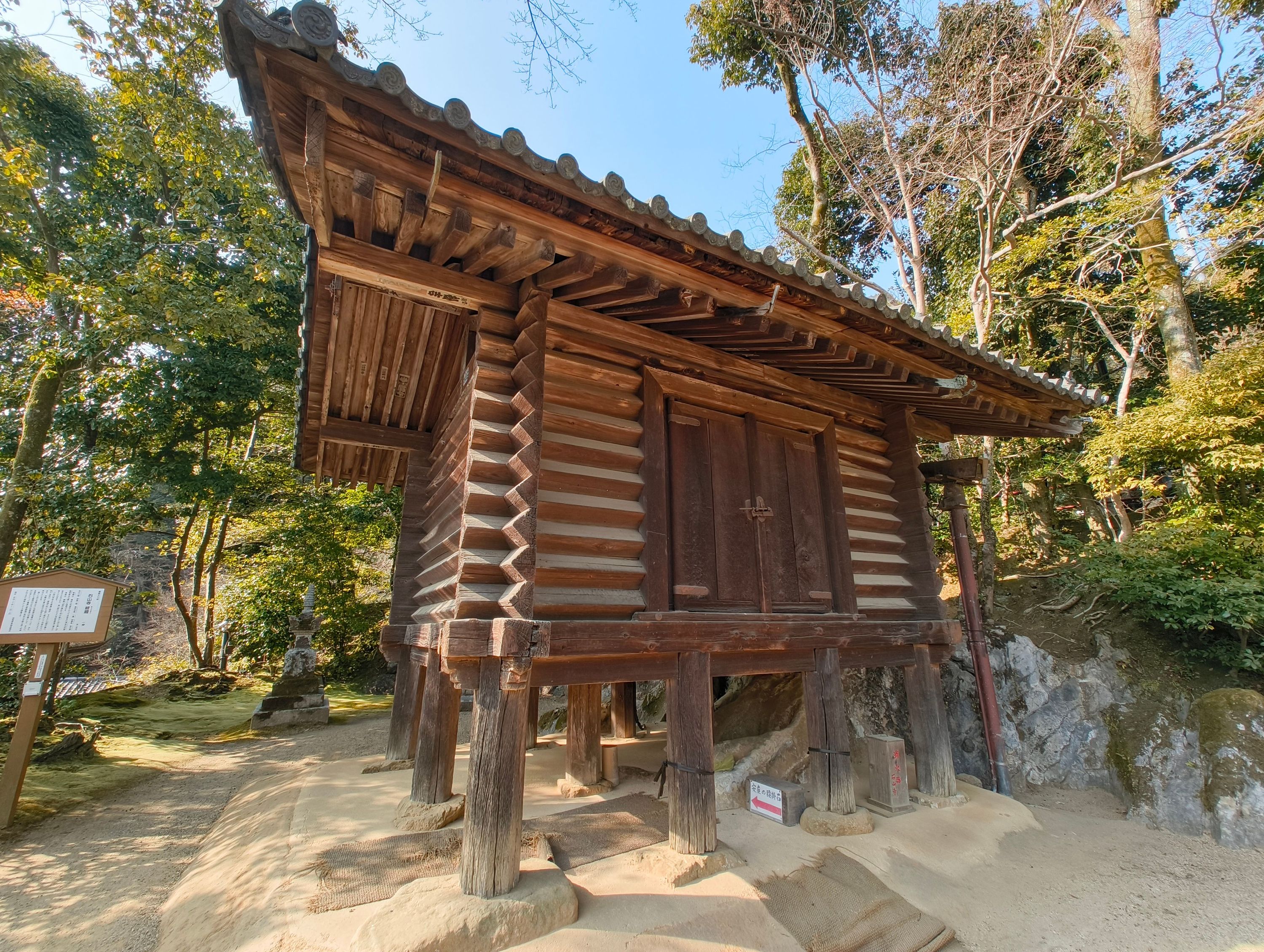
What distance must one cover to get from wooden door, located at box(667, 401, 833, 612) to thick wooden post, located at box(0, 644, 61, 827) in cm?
662

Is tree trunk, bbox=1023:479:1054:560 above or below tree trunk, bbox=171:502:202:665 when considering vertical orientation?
above

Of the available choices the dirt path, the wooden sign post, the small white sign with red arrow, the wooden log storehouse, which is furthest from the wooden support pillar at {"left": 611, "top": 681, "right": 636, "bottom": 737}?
the wooden sign post

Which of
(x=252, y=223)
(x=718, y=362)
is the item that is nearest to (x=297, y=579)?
(x=252, y=223)

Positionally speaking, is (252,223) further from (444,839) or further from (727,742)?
(727,742)

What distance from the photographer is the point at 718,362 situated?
513cm

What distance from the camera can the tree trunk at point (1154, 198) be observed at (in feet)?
34.8

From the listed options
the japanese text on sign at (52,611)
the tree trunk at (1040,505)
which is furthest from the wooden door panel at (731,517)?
the tree trunk at (1040,505)

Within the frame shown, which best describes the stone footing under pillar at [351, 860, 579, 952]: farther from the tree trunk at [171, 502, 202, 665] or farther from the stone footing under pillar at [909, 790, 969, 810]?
the tree trunk at [171, 502, 202, 665]

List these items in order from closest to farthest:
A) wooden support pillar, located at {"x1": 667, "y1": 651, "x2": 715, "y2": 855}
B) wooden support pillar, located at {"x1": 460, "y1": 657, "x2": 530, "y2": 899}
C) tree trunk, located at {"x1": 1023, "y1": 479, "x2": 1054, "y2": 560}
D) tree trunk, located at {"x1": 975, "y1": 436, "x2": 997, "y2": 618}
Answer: wooden support pillar, located at {"x1": 460, "y1": 657, "x2": 530, "y2": 899}, wooden support pillar, located at {"x1": 667, "y1": 651, "x2": 715, "y2": 855}, tree trunk, located at {"x1": 975, "y1": 436, "x2": 997, "y2": 618}, tree trunk, located at {"x1": 1023, "y1": 479, "x2": 1054, "y2": 560}

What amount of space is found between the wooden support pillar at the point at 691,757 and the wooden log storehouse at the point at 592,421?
2 centimetres

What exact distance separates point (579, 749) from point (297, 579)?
12.5 m

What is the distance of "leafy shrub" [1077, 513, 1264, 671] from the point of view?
6.58m

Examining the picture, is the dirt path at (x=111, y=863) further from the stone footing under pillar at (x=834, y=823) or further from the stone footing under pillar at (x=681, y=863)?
the stone footing under pillar at (x=834, y=823)

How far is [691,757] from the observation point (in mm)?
4059
